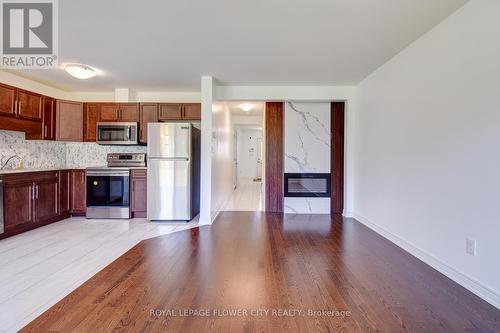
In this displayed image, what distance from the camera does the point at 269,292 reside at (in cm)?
209

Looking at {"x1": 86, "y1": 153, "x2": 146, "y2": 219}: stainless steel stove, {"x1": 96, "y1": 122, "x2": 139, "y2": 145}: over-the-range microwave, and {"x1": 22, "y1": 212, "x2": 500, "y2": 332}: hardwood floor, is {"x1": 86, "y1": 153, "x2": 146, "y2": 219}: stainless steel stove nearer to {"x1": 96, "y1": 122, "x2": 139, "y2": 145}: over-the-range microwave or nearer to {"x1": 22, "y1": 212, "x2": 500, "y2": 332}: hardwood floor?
{"x1": 96, "y1": 122, "x2": 139, "y2": 145}: over-the-range microwave

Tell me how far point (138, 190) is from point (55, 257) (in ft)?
6.03

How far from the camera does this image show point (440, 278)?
2355mm

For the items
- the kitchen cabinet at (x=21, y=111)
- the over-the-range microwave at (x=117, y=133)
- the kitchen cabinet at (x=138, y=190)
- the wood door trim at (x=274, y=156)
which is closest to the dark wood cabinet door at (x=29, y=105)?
the kitchen cabinet at (x=21, y=111)

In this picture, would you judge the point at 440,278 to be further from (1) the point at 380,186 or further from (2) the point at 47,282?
(2) the point at 47,282

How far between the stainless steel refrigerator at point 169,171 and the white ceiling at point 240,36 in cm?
94

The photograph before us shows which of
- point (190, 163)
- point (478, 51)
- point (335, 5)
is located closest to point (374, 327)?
point (478, 51)

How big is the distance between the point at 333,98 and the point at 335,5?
2.63 m

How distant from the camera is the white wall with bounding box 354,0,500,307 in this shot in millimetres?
2004

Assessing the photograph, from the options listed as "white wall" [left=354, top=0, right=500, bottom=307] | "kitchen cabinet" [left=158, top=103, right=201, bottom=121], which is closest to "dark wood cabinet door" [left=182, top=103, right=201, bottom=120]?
"kitchen cabinet" [left=158, top=103, right=201, bottom=121]

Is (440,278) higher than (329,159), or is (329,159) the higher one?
(329,159)

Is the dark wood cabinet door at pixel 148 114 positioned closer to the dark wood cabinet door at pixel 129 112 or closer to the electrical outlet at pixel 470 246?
the dark wood cabinet door at pixel 129 112

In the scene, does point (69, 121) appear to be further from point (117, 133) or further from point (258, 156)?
point (258, 156)

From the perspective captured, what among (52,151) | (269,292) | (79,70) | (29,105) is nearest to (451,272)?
(269,292)
